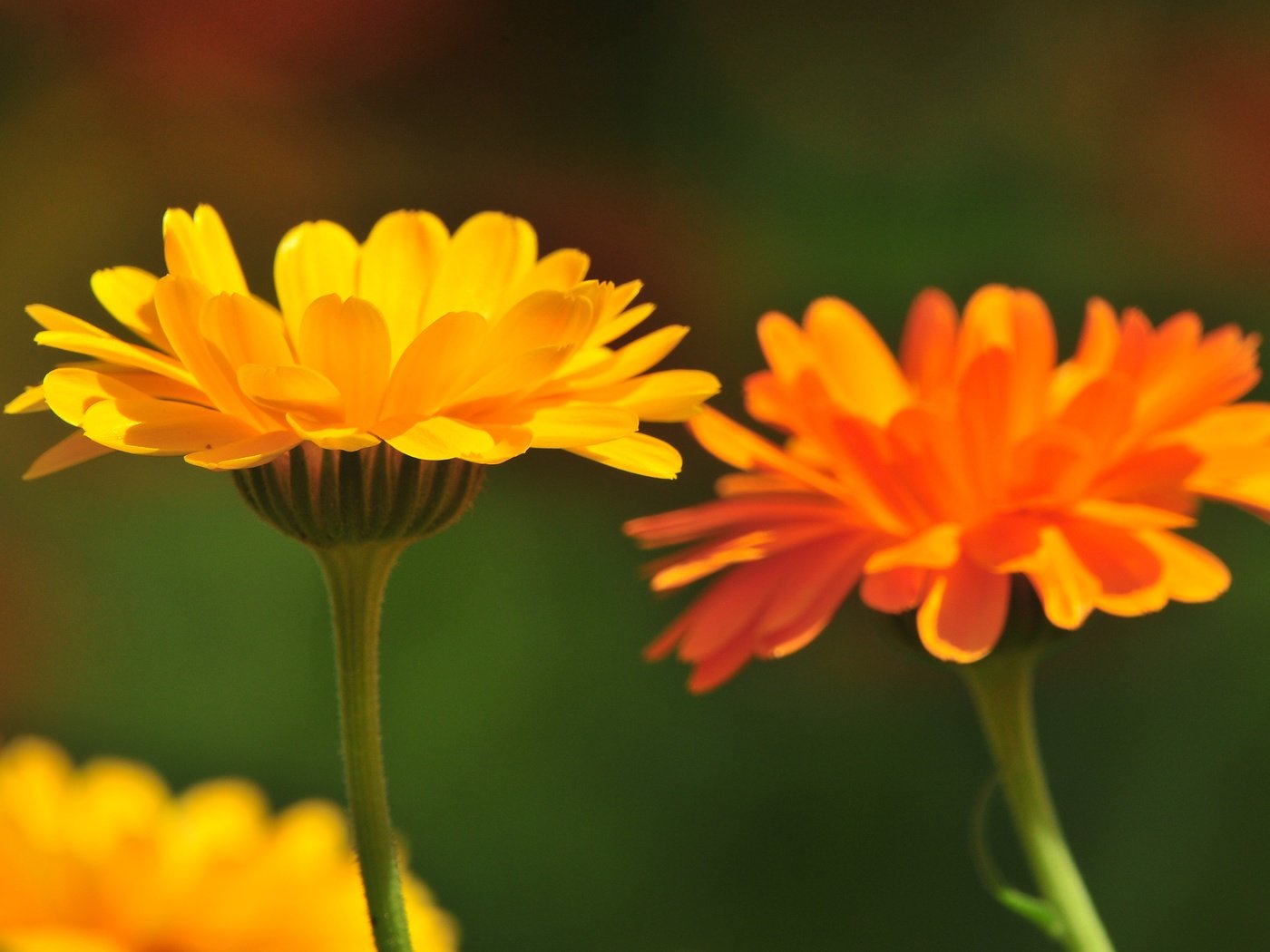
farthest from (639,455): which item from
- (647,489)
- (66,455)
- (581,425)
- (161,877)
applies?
(647,489)

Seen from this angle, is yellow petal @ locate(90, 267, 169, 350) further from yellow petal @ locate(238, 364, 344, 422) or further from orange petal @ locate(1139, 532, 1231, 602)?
orange petal @ locate(1139, 532, 1231, 602)

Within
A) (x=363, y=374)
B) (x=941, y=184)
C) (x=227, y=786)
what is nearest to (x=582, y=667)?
(x=941, y=184)

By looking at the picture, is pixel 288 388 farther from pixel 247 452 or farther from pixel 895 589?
pixel 895 589

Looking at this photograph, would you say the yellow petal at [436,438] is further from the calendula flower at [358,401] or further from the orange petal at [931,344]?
the orange petal at [931,344]

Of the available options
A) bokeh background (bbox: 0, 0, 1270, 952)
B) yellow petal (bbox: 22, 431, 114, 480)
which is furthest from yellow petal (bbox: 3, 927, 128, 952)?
bokeh background (bbox: 0, 0, 1270, 952)

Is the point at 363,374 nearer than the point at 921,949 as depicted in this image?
Yes

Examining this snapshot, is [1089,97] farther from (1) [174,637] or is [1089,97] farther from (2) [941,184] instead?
(1) [174,637]

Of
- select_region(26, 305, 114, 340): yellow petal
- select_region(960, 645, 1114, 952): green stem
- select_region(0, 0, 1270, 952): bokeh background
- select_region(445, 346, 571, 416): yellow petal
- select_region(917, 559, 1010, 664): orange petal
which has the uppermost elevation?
select_region(0, 0, 1270, 952): bokeh background
